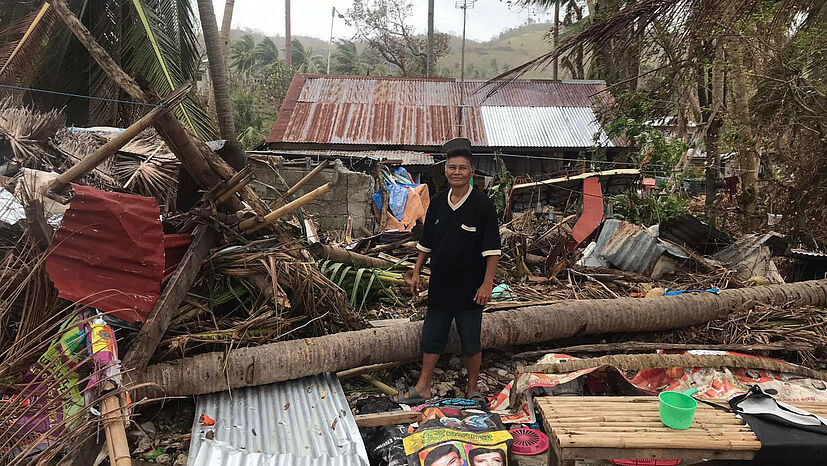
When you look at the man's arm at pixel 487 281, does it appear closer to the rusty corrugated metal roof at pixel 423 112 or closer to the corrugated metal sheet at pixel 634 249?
the corrugated metal sheet at pixel 634 249

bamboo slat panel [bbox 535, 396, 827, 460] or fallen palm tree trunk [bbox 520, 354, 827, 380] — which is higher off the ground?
bamboo slat panel [bbox 535, 396, 827, 460]

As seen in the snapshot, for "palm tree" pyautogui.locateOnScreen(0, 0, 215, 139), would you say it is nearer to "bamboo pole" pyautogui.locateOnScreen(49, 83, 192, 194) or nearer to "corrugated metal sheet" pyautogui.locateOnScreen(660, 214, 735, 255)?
"bamboo pole" pyautogui.locateOnScreen(49, 83, 192, 194)

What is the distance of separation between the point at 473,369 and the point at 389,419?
89 centimetres

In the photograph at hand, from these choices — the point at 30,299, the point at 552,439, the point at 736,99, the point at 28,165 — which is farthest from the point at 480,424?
the point at 736,99

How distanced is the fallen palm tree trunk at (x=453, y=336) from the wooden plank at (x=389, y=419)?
606 mm

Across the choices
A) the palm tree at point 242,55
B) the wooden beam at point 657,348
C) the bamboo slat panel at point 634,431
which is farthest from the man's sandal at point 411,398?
the palm tree at point 242,55

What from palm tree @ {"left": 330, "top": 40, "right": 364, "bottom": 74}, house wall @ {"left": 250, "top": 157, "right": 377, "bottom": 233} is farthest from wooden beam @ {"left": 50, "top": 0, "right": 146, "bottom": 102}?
palm tree @ {"left": 330, "top": 40, "right": 364, "bottom": 74}

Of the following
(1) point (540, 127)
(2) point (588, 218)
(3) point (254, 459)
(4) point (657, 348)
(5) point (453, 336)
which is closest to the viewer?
(3) point (254, 459)

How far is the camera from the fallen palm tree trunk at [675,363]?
360cm

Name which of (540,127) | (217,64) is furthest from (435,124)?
(217,64)

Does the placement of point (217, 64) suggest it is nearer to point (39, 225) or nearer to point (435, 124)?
point (39, 225)

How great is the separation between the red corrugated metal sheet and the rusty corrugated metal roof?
34.9 feet

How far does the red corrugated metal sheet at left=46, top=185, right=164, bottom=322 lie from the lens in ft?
10.0

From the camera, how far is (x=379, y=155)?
508 inches
